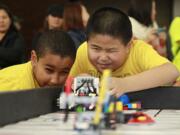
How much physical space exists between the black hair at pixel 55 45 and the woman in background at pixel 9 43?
1.60m

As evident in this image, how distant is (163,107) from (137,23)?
1485mm

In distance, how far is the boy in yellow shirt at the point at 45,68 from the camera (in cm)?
177

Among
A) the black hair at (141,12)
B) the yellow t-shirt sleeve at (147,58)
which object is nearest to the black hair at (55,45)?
the yellow t-shirt sleeve at (147,58)

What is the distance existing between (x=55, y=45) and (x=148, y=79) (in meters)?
0.44

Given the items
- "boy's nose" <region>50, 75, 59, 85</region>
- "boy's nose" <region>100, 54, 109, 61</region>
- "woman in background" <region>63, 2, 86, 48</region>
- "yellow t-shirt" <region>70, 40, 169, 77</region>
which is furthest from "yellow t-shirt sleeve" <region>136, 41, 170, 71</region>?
"woman in background" <region>63, 2, 86, 48</region>

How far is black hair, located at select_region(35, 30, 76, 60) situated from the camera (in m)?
1.86

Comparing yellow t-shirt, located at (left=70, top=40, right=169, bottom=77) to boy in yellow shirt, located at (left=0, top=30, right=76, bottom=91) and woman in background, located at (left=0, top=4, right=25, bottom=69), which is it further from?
woman in background, located at (left=0, top=4, right=25, bottom=69)

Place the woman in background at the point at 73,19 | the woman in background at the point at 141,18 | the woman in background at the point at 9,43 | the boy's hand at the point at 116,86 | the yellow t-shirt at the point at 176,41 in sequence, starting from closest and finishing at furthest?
the boy's hand at the point at 116,86 < the yellow t-shirt at the point at 176,41 < the woman in background at the point at 141,18 < the woman in background at the point at 73,19 < the woman in background at the point at 9,43

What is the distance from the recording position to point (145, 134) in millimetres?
1045

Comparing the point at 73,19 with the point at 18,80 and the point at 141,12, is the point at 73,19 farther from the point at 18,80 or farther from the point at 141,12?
the point at 18,80

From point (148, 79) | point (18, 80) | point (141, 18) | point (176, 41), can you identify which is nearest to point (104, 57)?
point (148, 79)

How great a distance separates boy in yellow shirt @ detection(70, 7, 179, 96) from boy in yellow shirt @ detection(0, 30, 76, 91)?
10cm

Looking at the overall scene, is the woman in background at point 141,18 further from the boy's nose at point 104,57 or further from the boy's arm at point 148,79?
the boy's nose at point 104,57

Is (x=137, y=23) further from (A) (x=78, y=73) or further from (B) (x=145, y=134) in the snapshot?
(B) (x=145, y=134)
